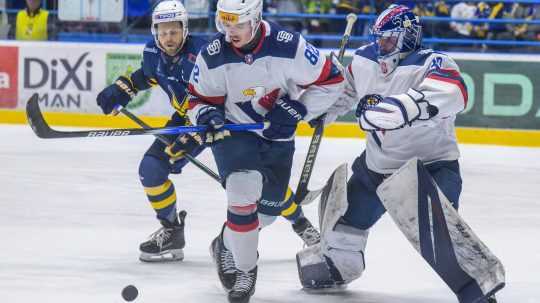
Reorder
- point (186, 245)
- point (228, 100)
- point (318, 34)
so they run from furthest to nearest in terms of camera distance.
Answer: point (318, 34)
point (186, 245)
point (228, 100)

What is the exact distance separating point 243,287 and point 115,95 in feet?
3.88

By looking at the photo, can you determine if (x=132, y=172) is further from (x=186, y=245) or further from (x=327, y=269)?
(x=327, y=269)

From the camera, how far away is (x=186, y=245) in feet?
16.1

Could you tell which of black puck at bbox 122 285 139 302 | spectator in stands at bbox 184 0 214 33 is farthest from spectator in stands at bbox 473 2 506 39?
black puck at bbox 122 285 139 302

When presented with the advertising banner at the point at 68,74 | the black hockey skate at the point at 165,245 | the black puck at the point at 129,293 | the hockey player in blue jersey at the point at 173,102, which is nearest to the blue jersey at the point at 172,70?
the hockey player in blue jersey at the point at 173,102

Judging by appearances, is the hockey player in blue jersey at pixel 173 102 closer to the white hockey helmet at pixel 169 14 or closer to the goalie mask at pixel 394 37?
the white hockey helmet at pixel 169 14

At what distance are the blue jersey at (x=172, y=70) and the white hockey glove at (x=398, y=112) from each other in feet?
4.05

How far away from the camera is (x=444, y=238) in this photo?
3.61 m

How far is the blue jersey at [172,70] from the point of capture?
15.0ft

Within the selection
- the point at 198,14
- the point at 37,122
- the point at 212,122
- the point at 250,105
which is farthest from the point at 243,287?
the point at 198,14

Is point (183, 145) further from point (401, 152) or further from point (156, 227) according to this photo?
point (156, 227)

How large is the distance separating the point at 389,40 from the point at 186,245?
5.20 ft

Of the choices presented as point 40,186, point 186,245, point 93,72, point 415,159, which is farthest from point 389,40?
point 93,72

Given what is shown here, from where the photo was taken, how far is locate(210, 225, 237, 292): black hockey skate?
12.9 feet
